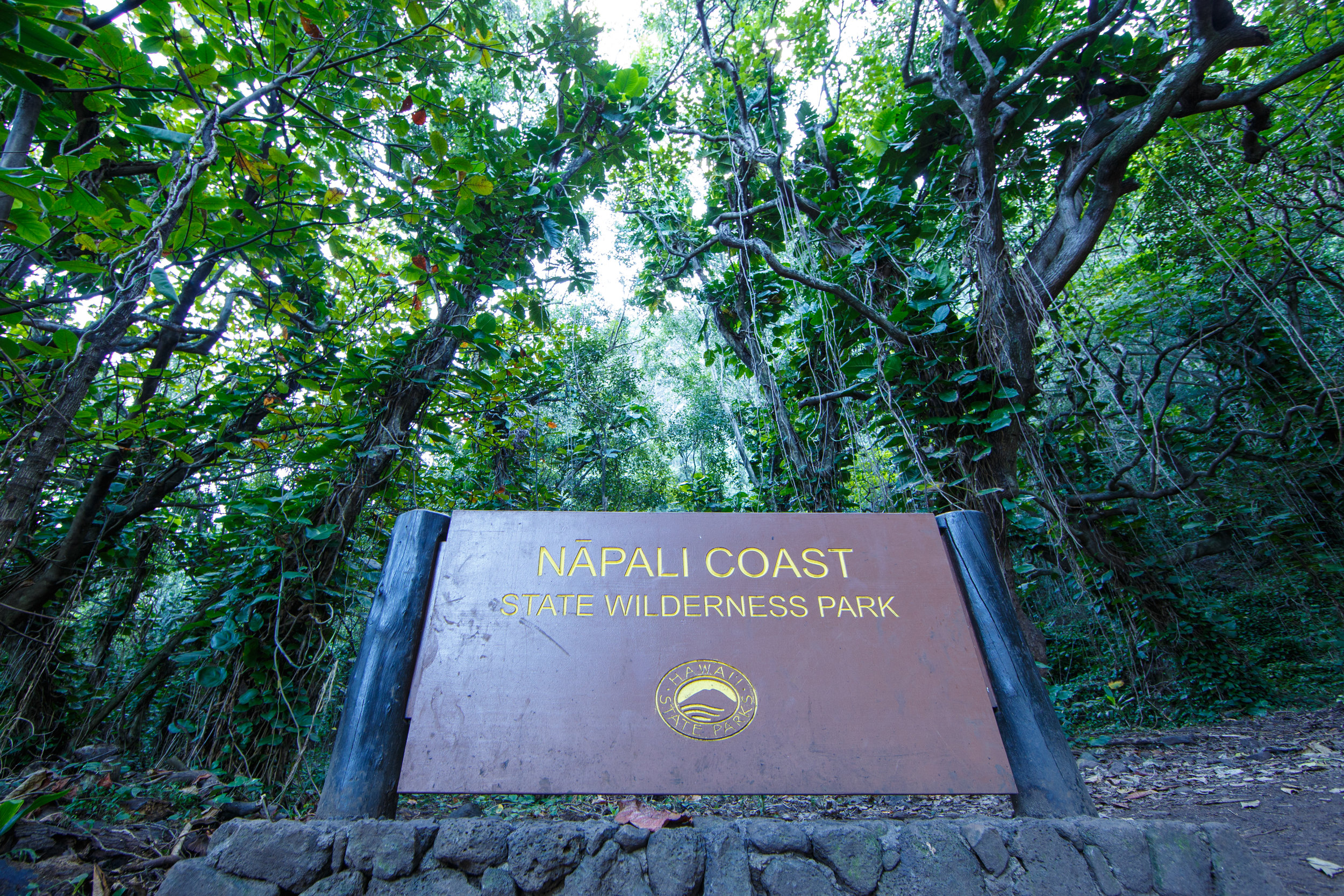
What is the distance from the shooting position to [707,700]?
1536 millimetres

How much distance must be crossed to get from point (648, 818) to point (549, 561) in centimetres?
104

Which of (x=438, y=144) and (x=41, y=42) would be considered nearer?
(x=41, y=42)

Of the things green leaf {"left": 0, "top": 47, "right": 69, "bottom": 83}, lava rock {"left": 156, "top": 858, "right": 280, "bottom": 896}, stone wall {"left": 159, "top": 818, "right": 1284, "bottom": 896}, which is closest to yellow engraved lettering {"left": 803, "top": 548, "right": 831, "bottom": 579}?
stone wall {"left": 159, "top": 818, "right": 1284, "bottom": 896}

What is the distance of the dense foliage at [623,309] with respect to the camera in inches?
84.5

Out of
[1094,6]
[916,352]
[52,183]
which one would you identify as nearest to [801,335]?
[916,352]

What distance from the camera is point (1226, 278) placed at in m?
4.71

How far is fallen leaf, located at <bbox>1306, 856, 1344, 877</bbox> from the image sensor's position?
1.75m

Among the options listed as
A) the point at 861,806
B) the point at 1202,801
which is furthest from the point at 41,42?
the point at 1202,801

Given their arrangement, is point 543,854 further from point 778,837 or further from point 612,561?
point 612,561

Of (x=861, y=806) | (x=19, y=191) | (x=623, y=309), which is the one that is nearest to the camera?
(x=19, y=191)

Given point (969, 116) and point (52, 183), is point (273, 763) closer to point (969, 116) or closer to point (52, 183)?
point (52, 183)

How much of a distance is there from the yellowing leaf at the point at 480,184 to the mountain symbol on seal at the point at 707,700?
1.98 metres

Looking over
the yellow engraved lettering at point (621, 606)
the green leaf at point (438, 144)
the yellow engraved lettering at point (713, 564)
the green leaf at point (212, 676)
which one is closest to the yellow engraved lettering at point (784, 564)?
the yellow engraved lettering at point (713, 564)

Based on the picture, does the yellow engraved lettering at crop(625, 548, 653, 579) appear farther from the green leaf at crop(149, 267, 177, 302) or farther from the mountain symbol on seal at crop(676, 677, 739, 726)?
the green leaf at crop(149, 267, 177, 302)
